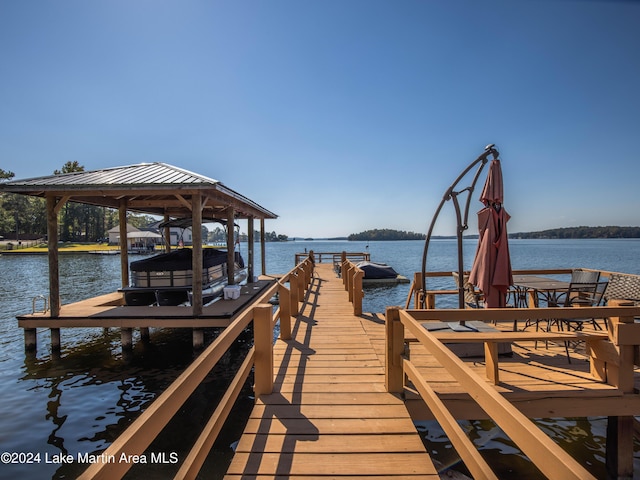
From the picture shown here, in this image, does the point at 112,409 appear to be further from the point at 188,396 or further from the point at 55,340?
the point at 188,396

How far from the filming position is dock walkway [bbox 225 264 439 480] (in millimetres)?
2428

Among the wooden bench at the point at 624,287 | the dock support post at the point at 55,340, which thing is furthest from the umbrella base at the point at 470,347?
the dock support post at the point at 55,340

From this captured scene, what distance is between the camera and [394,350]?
11.4 feet

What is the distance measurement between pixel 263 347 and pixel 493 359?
272 centimetres

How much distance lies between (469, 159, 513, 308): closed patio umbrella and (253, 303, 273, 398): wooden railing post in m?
3.31

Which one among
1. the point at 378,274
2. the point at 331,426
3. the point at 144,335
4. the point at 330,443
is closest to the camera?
the point at 330,443

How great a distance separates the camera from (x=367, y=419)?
3.07 metres

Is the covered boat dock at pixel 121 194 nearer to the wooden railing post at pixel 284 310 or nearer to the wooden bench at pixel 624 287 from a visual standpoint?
the wooden railing post at pixel 284 310

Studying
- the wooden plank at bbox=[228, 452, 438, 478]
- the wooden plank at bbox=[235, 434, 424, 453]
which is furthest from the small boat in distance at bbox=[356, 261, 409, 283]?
the wooden plank at bbox=[228, 452, 438, 478]

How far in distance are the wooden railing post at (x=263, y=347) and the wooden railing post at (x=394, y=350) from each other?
1.26 meters

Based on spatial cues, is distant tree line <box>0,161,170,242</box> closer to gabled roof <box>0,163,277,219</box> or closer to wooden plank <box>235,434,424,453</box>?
gabled roof <box>0,163,277,219</box>

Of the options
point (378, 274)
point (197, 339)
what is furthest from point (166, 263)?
point (378, 274)

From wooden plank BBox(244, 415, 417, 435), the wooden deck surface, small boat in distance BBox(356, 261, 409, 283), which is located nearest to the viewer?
wooden plank BBox(244, 415, 417, 435)

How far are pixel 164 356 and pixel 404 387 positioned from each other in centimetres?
730
